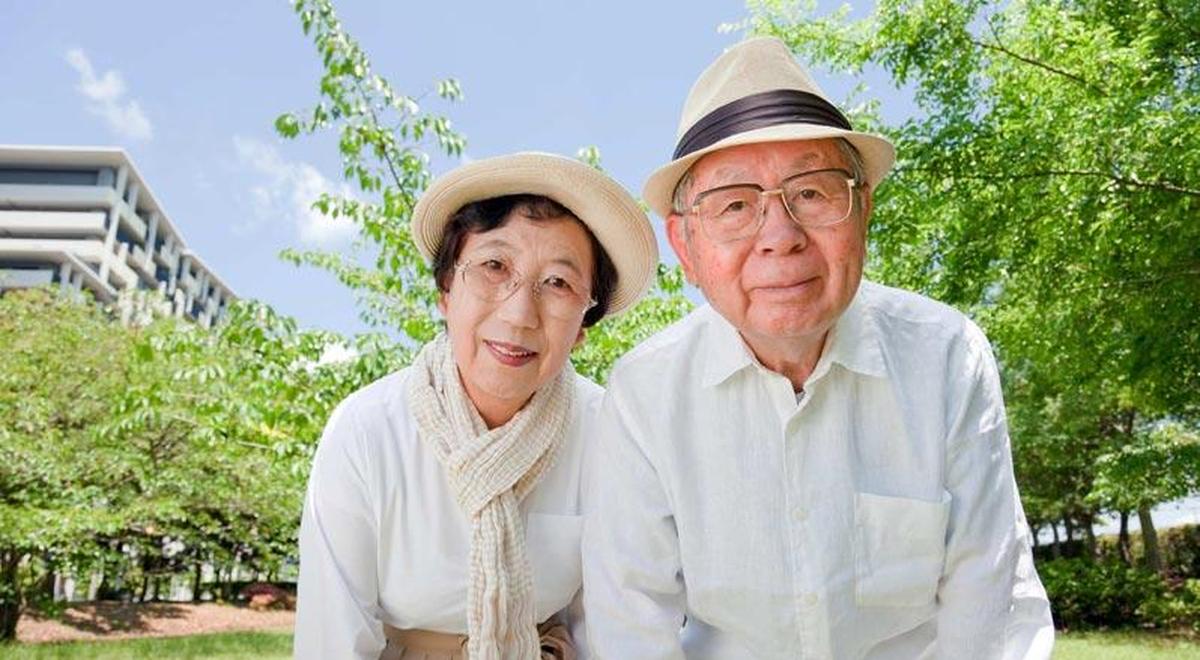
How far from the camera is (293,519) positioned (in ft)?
58.8

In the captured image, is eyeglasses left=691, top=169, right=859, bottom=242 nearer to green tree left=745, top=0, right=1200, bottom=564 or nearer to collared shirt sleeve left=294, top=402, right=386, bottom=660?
collared shirt sleeve left=294, top=402, right=386, bottom=660

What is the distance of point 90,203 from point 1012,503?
64.1m

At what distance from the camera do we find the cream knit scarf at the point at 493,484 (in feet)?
7.44

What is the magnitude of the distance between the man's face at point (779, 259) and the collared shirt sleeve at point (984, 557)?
1.37ft

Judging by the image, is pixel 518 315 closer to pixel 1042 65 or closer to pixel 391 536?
pixel 391 536

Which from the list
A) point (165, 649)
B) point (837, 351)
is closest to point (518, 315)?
point (837, 351)

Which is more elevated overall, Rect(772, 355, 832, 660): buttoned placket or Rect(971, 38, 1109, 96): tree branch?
Rect(971, 38, 1109, 96): tree branch

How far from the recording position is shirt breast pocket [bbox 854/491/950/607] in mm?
1927

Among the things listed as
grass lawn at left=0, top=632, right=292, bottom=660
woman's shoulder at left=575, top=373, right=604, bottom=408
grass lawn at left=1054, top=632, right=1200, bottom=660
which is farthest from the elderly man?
grass lawn at left=0, top=632, right=292, bottom=660

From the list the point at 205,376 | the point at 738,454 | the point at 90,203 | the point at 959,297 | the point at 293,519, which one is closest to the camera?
the point at 738,454

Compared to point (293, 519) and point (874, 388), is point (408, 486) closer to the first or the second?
point (874, 388)

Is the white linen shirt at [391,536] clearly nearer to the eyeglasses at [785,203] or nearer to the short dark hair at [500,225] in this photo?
the short dark hair at [500,225]

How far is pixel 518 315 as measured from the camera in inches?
86.4

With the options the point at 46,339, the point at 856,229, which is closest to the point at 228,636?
the point at 46,339
